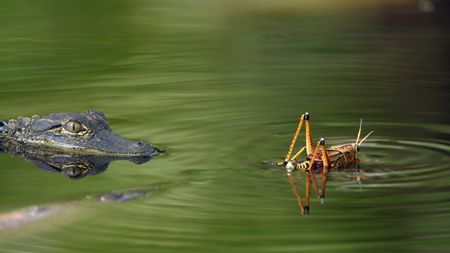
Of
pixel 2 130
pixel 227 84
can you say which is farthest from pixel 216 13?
pixel 2 130

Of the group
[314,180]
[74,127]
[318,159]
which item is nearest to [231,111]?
[74,127]

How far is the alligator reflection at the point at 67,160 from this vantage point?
268 inches

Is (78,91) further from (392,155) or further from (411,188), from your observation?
(411,188)

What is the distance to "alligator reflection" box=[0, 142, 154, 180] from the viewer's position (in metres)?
6.82

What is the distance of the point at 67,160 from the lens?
723 centimetres

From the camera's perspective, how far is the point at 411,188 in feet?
19.0

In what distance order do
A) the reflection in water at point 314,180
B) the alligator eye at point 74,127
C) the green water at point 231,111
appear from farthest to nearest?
the alligator eye at point 74,127, the reflection in water at point 314,180, the green water at point 231,111

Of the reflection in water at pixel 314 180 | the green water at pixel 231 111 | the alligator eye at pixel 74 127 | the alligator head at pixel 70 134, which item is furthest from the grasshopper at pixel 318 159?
the alligator eye at pixel 74 127

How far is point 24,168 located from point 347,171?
214 cm

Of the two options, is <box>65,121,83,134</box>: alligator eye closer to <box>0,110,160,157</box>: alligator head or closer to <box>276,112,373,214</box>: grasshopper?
<box>0,110,160,157</box>: alligator head

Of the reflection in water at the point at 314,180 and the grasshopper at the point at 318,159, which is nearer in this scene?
the reflection in water at the point at 314,180

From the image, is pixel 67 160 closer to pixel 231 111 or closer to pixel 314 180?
pixel 231 111

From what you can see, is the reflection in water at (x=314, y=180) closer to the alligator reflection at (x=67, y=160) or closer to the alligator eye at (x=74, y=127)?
the alligator reflection at (x=67, y=160)

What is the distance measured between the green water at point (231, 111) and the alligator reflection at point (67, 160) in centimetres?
14
